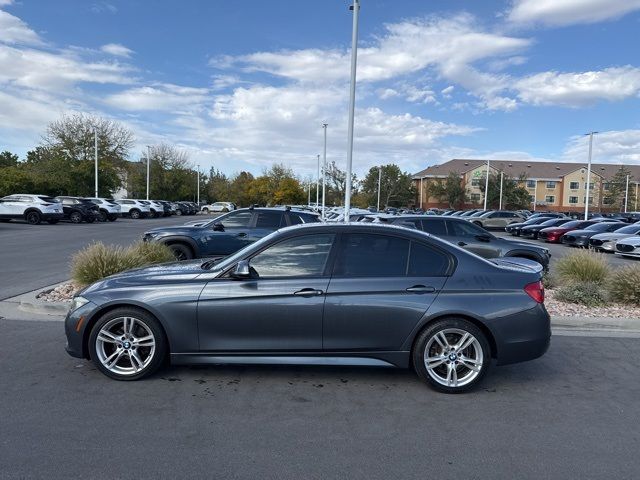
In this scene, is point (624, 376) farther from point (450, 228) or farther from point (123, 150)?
point (123, 150)

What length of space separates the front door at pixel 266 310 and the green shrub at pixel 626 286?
20.9 ft

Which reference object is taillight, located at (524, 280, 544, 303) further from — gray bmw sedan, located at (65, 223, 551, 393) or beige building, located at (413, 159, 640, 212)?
beige building, located at (413, 159, 640, 212)

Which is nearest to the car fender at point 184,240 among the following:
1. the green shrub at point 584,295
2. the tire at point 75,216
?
the green shrub at point 584,295

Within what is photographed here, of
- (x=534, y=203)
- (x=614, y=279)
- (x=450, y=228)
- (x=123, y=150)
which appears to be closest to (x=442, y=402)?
(x=614, y=279)

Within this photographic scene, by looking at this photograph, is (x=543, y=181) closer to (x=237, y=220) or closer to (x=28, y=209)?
(x=28, y=209)

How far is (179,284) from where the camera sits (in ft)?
15.9

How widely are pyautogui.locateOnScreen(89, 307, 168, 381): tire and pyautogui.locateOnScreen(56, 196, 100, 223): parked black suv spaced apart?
3163 centimetres

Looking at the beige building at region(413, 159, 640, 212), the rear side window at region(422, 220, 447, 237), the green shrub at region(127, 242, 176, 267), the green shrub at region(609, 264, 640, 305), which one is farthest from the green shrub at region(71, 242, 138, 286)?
the beige building at region(413, 159, 640, 212)

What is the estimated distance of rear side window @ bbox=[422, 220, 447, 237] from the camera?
11.6 metres

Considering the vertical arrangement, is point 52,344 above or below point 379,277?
below

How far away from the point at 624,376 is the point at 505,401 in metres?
1.71

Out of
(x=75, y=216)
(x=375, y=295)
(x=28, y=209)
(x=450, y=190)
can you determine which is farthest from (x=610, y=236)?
(x=450, y=190)

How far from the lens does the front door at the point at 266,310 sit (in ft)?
15.5

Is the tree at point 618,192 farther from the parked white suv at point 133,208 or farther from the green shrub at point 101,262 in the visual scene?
→ the green shrub at point 101,262
